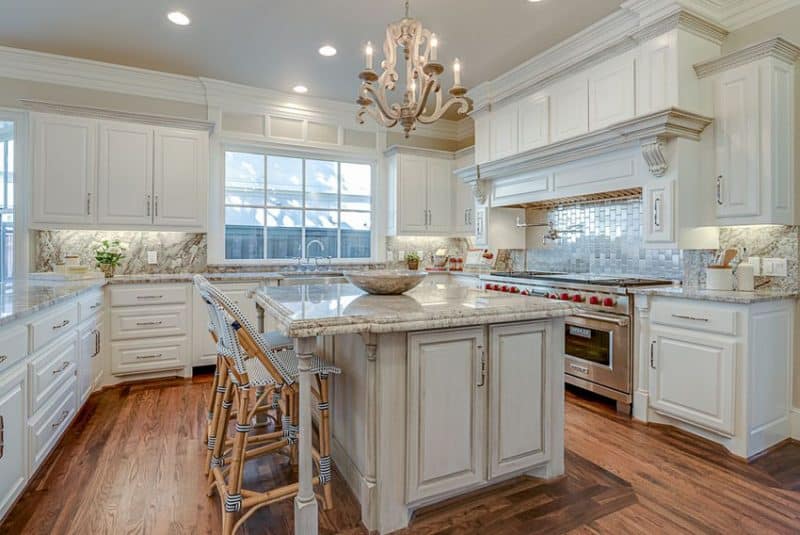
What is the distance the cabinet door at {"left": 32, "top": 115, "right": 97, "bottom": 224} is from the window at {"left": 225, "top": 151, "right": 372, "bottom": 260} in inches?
49.5

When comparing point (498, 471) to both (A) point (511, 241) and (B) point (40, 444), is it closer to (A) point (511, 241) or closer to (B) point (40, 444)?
(B) point (40, 444)

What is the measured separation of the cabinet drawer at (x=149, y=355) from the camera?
390 centimetres

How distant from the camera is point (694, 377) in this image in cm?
277

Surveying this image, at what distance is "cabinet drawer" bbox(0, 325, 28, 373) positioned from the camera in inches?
71.3

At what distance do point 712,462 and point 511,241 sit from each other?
284cm

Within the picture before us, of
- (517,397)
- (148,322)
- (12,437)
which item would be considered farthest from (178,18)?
(517,397)

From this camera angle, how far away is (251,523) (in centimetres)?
192

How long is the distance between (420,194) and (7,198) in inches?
160

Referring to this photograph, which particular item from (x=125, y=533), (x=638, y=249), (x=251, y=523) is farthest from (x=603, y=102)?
(x=125, y=533)

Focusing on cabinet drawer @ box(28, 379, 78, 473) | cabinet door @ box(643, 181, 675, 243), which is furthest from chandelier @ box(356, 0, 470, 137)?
cabinet drawer @ box(28, 379, 78, 473)

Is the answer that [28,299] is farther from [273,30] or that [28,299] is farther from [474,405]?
[273,30]

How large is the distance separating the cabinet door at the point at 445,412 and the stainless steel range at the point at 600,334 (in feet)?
4.35

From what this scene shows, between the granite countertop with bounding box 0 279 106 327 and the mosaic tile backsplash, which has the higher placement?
the mosaic tile backsplash

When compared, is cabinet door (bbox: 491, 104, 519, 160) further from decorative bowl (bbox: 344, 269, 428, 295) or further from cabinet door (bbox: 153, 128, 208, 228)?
cabinet door (bbox: 153, 128, 208, 228)
